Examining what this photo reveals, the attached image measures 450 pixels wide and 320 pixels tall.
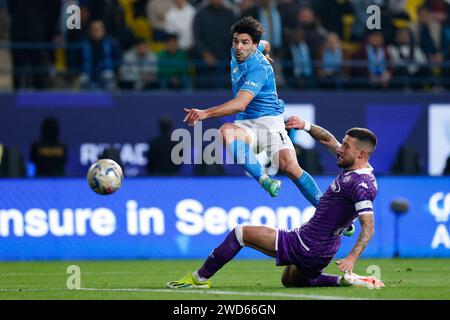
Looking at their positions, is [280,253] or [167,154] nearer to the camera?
[280,253]

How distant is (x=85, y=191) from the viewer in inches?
731

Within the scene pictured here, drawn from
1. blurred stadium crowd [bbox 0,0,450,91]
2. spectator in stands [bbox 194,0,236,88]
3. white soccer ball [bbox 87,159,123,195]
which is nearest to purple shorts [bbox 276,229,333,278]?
white soccer ball [bbox 87,159,123,195]

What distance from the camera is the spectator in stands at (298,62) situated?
22516 mm

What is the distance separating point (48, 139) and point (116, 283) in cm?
816

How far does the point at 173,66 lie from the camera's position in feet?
72.7

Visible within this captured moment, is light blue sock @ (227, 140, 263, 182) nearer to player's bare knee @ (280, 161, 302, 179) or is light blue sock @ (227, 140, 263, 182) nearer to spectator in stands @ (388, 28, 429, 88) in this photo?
player's bare knee @ (280, 161, 302, 179)

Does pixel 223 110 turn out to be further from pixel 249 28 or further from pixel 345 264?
pixel 345 264

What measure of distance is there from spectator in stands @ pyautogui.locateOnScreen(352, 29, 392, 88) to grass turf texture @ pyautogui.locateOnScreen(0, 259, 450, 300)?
5782 mm

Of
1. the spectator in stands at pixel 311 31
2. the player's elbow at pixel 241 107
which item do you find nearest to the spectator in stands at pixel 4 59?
the spectator in stands at pixel 311 31

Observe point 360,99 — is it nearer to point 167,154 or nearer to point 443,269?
point 167,154

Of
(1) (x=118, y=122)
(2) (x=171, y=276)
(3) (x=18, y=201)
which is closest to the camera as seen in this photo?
(2) (x=171, y=276)

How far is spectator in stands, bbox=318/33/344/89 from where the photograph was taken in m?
22.7
